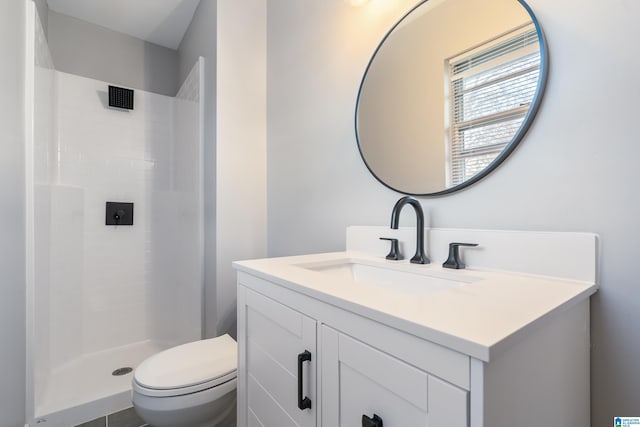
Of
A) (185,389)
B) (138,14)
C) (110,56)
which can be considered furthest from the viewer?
(110,56)

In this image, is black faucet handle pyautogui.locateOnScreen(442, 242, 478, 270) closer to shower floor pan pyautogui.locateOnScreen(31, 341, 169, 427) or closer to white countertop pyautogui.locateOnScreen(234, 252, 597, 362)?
white countertop pyautogui.locateOnScreen(234, 252, 597, 362)

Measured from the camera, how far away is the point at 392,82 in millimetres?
1125

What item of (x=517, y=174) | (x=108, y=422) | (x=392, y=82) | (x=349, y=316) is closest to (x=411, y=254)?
(x=517, y=174)

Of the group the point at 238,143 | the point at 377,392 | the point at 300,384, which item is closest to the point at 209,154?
the point at 238,143

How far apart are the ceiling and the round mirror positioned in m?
1.75

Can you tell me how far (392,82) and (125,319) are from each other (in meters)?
2.50

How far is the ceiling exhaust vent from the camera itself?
86.1 inches

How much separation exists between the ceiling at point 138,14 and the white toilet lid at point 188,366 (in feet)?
7.30

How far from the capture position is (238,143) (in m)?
1.76

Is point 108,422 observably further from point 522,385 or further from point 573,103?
point 573,103

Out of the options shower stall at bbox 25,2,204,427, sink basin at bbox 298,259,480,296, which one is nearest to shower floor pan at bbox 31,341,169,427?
shower stall at bbox 25,2,204,427

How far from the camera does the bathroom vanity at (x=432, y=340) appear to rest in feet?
1.34

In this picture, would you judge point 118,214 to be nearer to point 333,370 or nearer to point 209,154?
point 209,154

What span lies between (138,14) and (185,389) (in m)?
2.52
